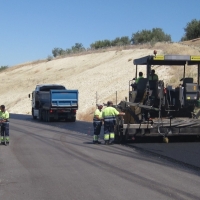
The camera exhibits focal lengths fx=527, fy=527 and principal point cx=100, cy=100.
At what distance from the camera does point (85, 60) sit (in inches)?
3223

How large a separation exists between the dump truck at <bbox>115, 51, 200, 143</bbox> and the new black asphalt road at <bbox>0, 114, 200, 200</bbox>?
591mm

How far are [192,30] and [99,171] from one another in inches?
3231

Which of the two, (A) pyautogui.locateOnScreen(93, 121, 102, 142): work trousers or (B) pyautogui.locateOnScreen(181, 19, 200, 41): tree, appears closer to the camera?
(A) pyautogui.locateOnScreen(93, 121, 102, 142): work trousers

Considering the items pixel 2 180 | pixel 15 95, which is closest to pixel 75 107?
pixel 2 180

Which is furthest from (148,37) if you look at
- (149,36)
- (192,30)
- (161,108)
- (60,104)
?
(161,108)

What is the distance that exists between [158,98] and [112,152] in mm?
3437

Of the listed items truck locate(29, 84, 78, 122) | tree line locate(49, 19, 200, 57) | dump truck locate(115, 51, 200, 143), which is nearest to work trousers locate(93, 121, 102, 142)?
dump truck locate(115, 51, 200, 143)

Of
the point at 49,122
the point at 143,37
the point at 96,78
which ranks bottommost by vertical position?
the point at 49,122

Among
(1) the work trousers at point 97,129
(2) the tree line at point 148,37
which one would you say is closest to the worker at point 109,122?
(1) the work trousers at point 97,129

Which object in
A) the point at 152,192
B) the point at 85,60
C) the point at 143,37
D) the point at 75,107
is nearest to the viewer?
the point at 152,192

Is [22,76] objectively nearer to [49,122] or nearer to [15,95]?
[15,95]

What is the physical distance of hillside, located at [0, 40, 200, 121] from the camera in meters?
50.5

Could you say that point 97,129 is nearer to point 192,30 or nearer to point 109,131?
point 109,131

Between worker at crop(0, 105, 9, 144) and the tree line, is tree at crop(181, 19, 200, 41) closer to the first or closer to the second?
the tree line
